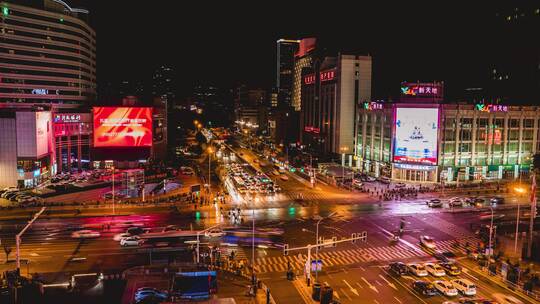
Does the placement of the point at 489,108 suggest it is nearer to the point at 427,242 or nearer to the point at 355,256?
the point at 427,242

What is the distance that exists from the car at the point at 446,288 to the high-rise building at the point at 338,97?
80804 millimetres

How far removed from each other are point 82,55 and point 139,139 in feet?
135

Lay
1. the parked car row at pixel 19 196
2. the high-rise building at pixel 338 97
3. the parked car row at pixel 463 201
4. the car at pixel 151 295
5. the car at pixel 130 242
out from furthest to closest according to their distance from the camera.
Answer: the high-rise building at pixel 338 97 → the parked car row at pixel 19 196 → the parked car row at pixel 463 201 → the car at pixel 130 242 → the car at pixel 151 295

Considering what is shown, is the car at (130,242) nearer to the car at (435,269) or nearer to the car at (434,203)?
the car at (435,269)

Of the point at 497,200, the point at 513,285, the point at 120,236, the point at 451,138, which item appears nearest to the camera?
the point at 513,285

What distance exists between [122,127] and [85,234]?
178 feet

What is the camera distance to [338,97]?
12025cm

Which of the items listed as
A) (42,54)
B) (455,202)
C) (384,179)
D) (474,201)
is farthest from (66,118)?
(474,201)

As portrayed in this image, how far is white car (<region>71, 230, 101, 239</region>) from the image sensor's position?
53500 millimetres

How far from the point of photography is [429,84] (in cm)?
9625

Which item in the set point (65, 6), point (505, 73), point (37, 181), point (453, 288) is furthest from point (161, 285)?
point (505, 73)

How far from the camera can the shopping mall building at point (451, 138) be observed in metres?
94.8

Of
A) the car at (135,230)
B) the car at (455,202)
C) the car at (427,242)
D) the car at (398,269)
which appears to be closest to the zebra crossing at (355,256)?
the car at (427,242)

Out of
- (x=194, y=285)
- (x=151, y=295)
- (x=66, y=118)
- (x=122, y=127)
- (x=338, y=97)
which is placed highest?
(x=338, y=97)
